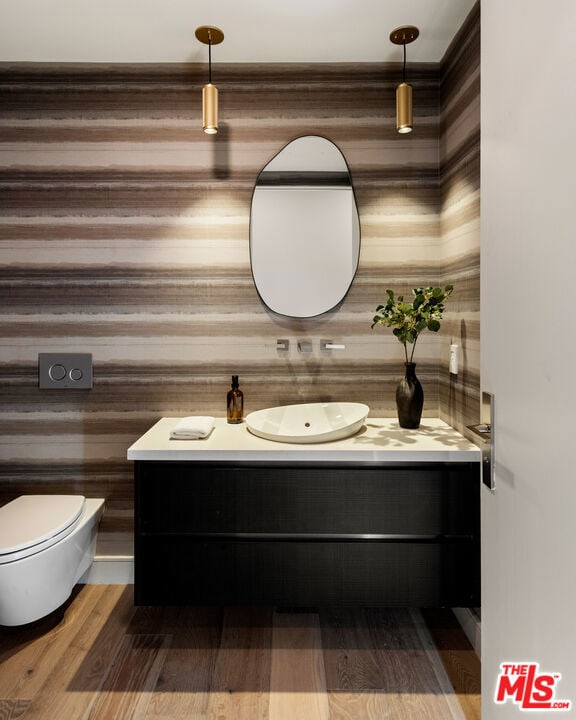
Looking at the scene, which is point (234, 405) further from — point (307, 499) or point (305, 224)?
point (305, 224)

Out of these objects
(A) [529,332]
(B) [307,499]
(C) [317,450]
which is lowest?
(B) [307,499]

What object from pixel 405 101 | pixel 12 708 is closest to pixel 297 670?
pixel 12 708

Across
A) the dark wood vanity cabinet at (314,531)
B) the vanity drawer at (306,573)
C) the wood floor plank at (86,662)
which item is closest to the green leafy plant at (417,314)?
the dark wood vanity cabinet at (314,531)

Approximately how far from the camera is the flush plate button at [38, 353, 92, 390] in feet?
7.77

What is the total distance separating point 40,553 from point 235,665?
0.81 m

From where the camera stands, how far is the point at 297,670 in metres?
1.80

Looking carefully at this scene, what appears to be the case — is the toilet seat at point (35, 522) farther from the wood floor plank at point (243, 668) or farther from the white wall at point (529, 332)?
the white wall at point (529, 332)

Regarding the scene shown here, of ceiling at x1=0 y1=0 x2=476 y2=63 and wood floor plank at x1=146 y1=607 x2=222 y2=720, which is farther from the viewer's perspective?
ceiling at x1=0 y1=0 x2=476 y2=63

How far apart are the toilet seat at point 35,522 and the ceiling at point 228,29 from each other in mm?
1947

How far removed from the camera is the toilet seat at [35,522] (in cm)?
180

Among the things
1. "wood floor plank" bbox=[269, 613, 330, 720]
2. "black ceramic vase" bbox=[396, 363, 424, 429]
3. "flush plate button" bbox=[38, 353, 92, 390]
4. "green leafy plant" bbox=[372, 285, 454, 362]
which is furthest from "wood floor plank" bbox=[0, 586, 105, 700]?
"green leafy plant" bbox=[372, 285, 454, 362]

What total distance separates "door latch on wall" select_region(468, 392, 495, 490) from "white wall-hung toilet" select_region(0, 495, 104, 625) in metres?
1.59

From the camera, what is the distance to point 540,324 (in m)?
0.84

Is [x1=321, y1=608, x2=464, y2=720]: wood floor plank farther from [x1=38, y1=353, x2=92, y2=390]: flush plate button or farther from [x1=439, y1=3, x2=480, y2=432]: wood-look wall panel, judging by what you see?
[x1=38, y1=353, x2=92, y2=390]: flush plate button
